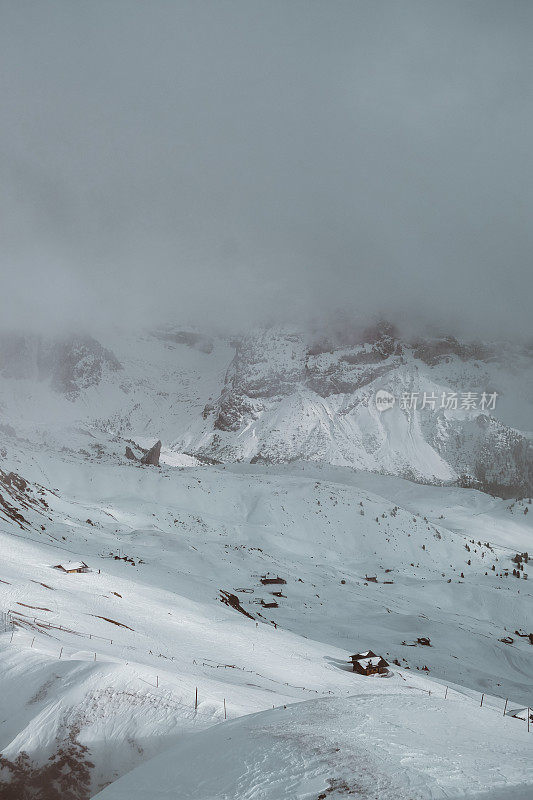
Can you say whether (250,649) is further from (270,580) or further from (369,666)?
(270,580)

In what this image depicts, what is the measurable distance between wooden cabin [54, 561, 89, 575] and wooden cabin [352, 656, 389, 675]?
13.6 metres

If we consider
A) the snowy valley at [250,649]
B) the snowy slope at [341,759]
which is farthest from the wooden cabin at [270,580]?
the snowy slope at [341,759]

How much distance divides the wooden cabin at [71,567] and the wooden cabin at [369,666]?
13.6 metres

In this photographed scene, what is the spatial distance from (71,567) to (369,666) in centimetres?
1458

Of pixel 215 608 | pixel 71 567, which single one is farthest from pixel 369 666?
pixel 71 567

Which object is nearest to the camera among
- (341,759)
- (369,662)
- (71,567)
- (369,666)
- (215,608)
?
(341,759)

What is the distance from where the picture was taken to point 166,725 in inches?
279

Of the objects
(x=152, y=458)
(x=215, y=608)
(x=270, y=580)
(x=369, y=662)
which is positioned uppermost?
(x=369, y=662)

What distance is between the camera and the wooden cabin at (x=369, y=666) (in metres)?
22.8

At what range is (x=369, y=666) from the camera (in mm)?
23219

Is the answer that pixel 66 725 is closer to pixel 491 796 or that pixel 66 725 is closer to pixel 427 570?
pixel 491 796

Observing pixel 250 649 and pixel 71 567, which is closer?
pixel 250 649

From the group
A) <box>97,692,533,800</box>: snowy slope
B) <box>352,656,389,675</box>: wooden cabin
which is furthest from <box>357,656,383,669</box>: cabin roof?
<box>97,692,533,800</box>: snowy slope

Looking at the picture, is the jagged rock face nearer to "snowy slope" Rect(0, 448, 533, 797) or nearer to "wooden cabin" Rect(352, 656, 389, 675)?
"snowy slope" Rect(0, 448, 533, 797)
